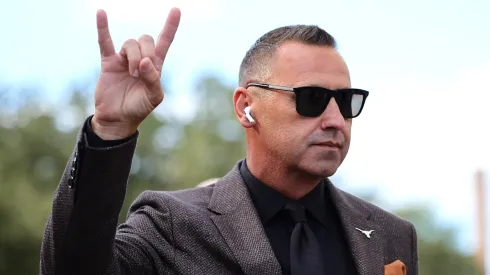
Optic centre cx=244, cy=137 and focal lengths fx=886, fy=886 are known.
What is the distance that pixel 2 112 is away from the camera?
4234cm

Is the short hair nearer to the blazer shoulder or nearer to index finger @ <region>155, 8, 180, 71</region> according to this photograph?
the blazer shoulder

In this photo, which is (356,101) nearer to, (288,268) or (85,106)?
(288,268)

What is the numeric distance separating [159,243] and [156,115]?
47.0 meters

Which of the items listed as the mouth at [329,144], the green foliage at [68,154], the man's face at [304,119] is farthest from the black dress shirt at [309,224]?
the green foliage at [68,154]

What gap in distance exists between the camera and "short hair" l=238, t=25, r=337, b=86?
4777mm

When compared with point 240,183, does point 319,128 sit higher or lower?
higher

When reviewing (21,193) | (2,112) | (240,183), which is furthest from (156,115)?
(240,183)

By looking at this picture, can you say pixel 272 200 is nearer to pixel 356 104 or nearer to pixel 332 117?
pixel 332 117

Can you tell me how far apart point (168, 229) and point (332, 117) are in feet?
3.27

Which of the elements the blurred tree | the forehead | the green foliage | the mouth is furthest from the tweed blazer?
the blurred tree

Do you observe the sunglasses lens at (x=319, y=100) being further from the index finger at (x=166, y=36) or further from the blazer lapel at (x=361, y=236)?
the index finger at (x=166, y=36)

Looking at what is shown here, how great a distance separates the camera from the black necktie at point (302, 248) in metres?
4.41

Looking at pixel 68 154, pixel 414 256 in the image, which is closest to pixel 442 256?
pixel 68 154

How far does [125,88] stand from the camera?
3646mm
